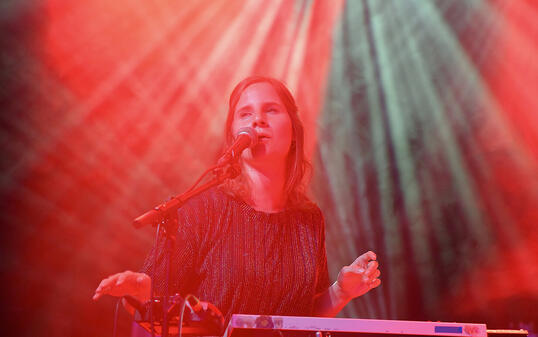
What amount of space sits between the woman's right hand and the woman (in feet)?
1.02

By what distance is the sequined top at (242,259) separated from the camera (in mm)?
2033

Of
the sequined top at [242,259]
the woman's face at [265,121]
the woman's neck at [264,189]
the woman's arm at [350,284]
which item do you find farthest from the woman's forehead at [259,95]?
the woman's arm at [350,284]

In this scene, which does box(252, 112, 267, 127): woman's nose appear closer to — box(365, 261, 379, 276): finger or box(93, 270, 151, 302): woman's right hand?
box(365, 261, 379, 276): finger

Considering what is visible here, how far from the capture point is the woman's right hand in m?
1.32

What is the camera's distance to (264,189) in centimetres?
238

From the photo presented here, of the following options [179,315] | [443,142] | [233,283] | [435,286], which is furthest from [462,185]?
[179,315]

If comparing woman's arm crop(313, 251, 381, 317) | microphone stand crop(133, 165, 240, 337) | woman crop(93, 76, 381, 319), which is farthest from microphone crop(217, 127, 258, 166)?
woman's arm crop(313, 251, 381, 317)

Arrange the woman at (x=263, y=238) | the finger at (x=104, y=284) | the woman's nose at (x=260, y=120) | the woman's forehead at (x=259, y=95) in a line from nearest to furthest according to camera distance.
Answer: the finger at (x=104, y=284)
the woman at (x=263, y=238)
the woman's nose at (x=260, y=120)
the woman's forehead at (x=259, y=95)

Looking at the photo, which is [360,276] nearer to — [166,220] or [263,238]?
[263,238]

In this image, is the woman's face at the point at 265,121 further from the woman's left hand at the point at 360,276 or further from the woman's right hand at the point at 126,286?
the woman's right hand at the point at 126,286

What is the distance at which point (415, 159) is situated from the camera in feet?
13.6

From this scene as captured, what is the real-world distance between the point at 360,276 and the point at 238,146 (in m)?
0.73

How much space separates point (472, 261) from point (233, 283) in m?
2.73

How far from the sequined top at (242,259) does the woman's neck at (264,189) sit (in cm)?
7
